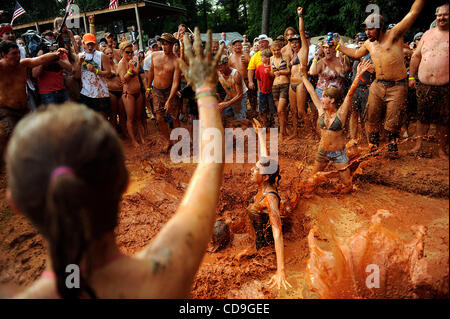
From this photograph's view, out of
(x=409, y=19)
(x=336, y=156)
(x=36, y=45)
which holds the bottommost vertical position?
(x=336, y=156)

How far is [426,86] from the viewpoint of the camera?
7.28ft

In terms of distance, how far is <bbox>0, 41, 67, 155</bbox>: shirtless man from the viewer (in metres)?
4.22

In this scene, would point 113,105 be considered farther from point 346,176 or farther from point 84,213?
point 84,213

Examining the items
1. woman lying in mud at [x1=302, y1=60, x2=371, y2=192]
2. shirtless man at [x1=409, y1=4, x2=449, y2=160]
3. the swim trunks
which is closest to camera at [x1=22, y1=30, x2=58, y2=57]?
the swim trunks

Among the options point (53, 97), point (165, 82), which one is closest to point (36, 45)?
point (53, 97)

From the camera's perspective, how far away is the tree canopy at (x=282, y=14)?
10023mm

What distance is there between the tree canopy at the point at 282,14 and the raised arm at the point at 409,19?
3.31m

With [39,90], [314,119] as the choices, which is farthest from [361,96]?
[39,90]

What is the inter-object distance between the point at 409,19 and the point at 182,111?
4980 millimetres

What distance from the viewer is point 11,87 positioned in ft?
14.5

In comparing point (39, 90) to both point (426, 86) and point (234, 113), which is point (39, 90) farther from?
point (426, 86)

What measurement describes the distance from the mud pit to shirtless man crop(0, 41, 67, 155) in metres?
0.91

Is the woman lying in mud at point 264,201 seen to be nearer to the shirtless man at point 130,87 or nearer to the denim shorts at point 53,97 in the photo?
the denim shorts at point 53,97

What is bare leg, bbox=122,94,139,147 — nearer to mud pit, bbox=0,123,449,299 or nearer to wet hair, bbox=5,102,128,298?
mud pit, bbox=0,123,449,299
